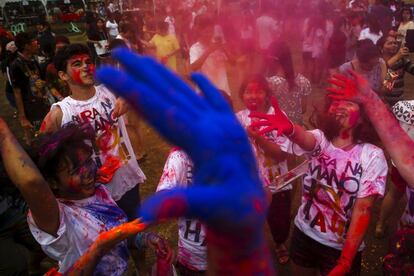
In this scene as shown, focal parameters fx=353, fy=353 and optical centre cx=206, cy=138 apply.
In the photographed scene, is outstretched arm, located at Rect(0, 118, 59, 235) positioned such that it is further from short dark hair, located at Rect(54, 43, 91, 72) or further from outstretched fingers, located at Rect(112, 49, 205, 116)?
short dark hair, located at Rect(54, 43, 91, 72)

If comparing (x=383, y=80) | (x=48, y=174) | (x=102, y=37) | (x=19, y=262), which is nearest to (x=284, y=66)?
(x=383, y=80)

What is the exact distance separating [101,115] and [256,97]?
4.14 ft

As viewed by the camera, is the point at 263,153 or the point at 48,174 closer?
the point at 48,174

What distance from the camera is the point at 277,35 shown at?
4.93 meters

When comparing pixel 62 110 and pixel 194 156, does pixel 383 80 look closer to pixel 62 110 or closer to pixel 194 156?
pixel 62 110

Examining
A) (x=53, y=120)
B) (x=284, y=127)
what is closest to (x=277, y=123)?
(x=284, y=127)

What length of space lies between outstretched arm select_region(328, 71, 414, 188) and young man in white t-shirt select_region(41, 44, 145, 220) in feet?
5.46

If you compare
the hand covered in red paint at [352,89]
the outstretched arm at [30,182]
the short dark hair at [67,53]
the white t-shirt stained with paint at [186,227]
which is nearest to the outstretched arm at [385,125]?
the hand covered in red paint at [352,89]

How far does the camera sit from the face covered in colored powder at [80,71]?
9.46 ft

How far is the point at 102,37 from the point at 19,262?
7.15 meters

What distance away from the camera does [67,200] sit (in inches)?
73.2

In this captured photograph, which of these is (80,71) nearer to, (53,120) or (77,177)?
(53,120)

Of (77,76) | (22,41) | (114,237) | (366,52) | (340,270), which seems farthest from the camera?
(22,41)

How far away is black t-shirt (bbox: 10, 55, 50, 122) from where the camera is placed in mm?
5000
